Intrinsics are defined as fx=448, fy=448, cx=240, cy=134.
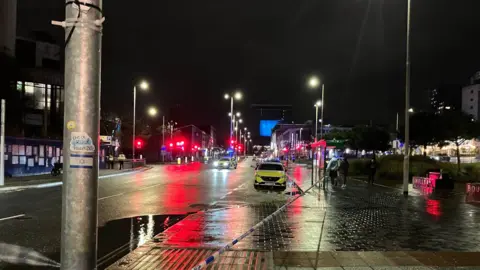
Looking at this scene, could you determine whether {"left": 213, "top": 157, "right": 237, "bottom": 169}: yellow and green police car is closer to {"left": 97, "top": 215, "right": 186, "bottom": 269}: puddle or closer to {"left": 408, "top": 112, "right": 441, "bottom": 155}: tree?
{"left": 408, "top": 112, "right": 441, "bottom": 155}: tree

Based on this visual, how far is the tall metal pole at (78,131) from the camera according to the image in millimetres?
3928

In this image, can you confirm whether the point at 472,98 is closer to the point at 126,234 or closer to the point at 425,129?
the point at 425,129

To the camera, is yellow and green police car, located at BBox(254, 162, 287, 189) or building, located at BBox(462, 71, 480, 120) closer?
yellow and green police car, located at BBox(254, 162, 287, 189)

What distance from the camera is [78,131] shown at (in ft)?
12.9

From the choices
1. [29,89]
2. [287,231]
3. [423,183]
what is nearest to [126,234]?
[287,231]

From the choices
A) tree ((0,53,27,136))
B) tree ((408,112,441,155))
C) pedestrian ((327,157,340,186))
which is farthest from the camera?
tree ((408,112,441,155))

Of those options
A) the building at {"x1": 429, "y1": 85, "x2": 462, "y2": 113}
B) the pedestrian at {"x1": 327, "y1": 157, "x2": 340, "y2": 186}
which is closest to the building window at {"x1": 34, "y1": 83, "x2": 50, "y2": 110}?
the pedestrian at {"x1": 327, "y1": 157, "x2": 340, "y2": 186}

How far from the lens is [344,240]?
9383 mm

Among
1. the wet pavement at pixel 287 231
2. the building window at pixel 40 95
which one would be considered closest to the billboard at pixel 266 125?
the building window at pixel 40 95

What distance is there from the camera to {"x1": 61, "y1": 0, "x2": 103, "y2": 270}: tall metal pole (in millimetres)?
3928

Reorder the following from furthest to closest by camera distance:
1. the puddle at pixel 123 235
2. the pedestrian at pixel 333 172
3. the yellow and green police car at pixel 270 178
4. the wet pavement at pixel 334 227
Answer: the pedestrian at pixel 333 172 → the yellow and green police car at pixel 270 178 → the wet pavement at pixel 334 227 → the puddle at pixel 123 235

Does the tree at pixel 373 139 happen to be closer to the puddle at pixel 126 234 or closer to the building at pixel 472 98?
the puddle at pixel 126 234

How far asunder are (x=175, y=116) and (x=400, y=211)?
140m

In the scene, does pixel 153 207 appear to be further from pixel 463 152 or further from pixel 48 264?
pixel 463 152
